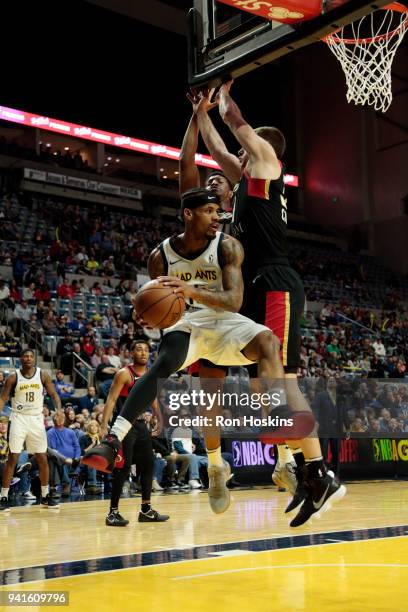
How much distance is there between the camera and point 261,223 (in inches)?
192

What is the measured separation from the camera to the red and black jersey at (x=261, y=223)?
16.0 ft

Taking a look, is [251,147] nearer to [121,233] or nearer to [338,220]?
[121,233]

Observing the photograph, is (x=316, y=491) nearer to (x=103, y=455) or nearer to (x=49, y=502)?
(x=103, y=455)

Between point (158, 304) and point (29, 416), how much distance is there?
6.56 metres

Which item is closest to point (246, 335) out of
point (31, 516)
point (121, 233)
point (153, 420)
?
point (31, 516)

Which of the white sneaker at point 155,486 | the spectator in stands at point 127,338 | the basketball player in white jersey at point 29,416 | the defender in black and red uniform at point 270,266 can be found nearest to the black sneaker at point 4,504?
the basketball player in white jersey at point 29,416

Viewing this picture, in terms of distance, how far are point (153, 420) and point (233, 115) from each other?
775 centimetres

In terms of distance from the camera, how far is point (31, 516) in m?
9.55

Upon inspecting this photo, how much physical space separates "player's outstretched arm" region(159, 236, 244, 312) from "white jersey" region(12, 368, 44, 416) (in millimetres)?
6195

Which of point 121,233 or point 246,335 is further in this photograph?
point 121,233

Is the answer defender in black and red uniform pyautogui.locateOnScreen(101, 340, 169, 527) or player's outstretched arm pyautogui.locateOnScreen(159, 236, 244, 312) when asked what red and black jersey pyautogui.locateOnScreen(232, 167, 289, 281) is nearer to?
player's outstretched arm pyautogui.locateOnScreen(159, 236, 244, 312)

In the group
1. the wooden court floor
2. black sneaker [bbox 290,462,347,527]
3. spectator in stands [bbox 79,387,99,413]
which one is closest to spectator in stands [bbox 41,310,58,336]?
spectator in stands [bbox 79,387,99,413]

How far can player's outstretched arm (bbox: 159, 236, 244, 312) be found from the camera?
14.2 ft

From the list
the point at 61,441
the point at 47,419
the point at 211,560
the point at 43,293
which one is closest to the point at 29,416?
the point at 61,441
